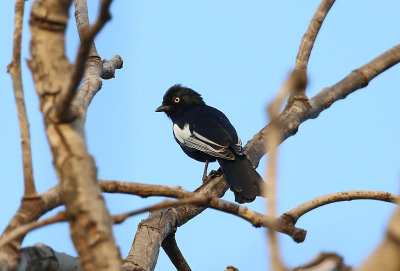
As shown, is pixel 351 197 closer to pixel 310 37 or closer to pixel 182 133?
pixel 310 37

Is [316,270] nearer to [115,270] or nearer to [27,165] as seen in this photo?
[115,270]

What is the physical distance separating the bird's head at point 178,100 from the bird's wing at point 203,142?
22.6 inches

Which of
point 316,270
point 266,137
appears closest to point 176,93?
point 266,137

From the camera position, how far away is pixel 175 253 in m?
4.70

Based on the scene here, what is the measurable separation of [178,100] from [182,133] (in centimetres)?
109

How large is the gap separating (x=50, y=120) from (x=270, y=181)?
1.01 metres

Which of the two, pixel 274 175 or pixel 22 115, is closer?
pixel 274 175

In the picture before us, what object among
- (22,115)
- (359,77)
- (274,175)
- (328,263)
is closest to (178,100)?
(359,77)

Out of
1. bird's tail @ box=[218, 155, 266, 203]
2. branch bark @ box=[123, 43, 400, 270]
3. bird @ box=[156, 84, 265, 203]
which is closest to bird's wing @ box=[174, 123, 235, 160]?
bird @ box=[156, 84, 265, 203]

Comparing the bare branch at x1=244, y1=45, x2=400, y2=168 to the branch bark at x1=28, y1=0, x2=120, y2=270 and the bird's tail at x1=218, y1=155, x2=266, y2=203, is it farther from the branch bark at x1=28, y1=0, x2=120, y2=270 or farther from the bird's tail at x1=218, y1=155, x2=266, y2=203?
the branch bark at x1=28, y1=0, x2=120, y2=270

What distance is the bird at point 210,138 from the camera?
21.2 feet

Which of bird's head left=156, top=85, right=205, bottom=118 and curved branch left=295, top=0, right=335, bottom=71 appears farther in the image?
bird's head left=156, top=85, right=205, bottom=118

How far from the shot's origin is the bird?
646 centimetres

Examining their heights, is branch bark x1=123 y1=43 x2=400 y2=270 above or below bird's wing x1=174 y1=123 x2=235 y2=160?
below
